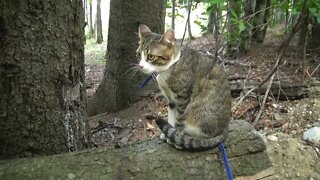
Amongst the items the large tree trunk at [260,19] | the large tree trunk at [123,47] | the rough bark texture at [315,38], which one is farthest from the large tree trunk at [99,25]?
the large tree trunk at [123,47]

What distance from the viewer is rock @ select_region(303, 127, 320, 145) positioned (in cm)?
389

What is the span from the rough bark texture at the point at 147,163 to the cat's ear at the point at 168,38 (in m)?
0.79

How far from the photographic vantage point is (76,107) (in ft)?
9.92

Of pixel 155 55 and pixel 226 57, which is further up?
pixel 155 55

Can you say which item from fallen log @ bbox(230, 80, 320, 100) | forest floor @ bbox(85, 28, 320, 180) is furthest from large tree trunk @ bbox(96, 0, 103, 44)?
fallen log @ bbox(230, 80, 320, 100)

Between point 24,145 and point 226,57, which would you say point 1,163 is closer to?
point 24,145

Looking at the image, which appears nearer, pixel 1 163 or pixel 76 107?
pixel 1 163

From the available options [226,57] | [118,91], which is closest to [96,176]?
[118,91]

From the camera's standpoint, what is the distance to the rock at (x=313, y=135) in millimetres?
3888

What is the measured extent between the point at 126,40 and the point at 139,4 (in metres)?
0.52

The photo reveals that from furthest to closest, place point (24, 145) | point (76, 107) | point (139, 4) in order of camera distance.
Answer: point (139, 4) < point (76, 107) < point (24, 145)

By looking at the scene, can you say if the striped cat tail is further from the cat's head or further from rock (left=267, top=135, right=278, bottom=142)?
rock (left=267, top=135, right=278, bottom=142)

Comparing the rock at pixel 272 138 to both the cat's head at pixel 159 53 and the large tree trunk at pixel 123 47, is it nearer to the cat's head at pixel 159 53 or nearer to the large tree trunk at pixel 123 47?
the cat's head at pixel 159 53

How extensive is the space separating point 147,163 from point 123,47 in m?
2.89
